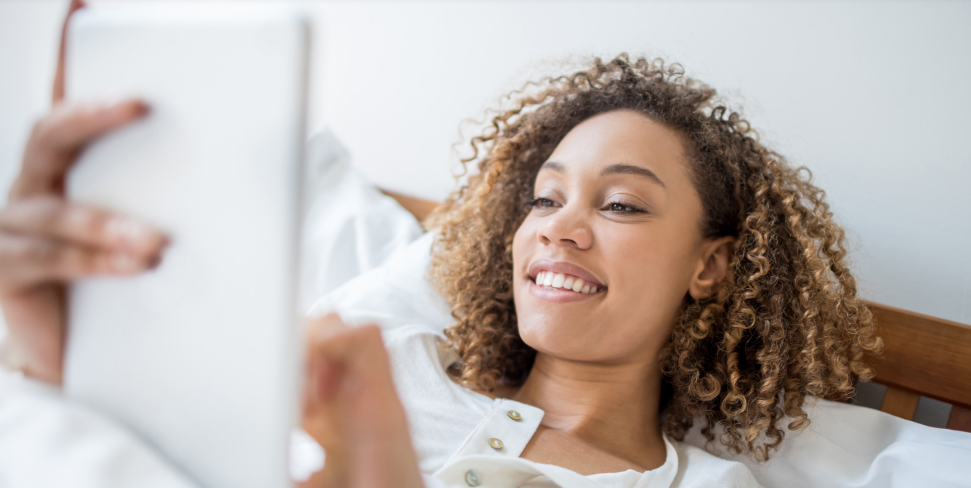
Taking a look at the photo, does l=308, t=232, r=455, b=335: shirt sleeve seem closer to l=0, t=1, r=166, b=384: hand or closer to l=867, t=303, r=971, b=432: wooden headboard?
l=0, t=1, r=166, b=384: hand

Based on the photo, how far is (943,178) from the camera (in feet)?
3.24

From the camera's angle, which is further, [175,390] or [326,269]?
[326,269]

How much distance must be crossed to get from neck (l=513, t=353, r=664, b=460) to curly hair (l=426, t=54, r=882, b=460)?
0.07 metres

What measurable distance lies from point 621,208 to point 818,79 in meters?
0.50

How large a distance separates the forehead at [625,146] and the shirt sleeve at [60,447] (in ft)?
2.41

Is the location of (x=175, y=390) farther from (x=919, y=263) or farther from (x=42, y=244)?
(x=919, y=263)

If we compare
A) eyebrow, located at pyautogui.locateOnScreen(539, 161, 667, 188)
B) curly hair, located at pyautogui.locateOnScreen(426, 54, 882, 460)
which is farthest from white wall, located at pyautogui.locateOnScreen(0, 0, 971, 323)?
eyebrow, located at pyautogui.locateOnScreen(539, 161, 667, 188)

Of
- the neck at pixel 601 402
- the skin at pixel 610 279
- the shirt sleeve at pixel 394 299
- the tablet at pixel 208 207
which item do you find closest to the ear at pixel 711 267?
the skin at pixel 610 279

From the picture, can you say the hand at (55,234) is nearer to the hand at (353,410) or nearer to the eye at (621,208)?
the hand at (353,410)

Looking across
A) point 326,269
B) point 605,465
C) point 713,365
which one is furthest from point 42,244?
point 713,365

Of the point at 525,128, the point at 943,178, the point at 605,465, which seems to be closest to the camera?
the point at 605,465

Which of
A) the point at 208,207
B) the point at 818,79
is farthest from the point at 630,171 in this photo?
the point at 208,207

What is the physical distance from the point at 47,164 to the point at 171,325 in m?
0.15

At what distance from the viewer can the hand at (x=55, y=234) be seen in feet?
1.27
